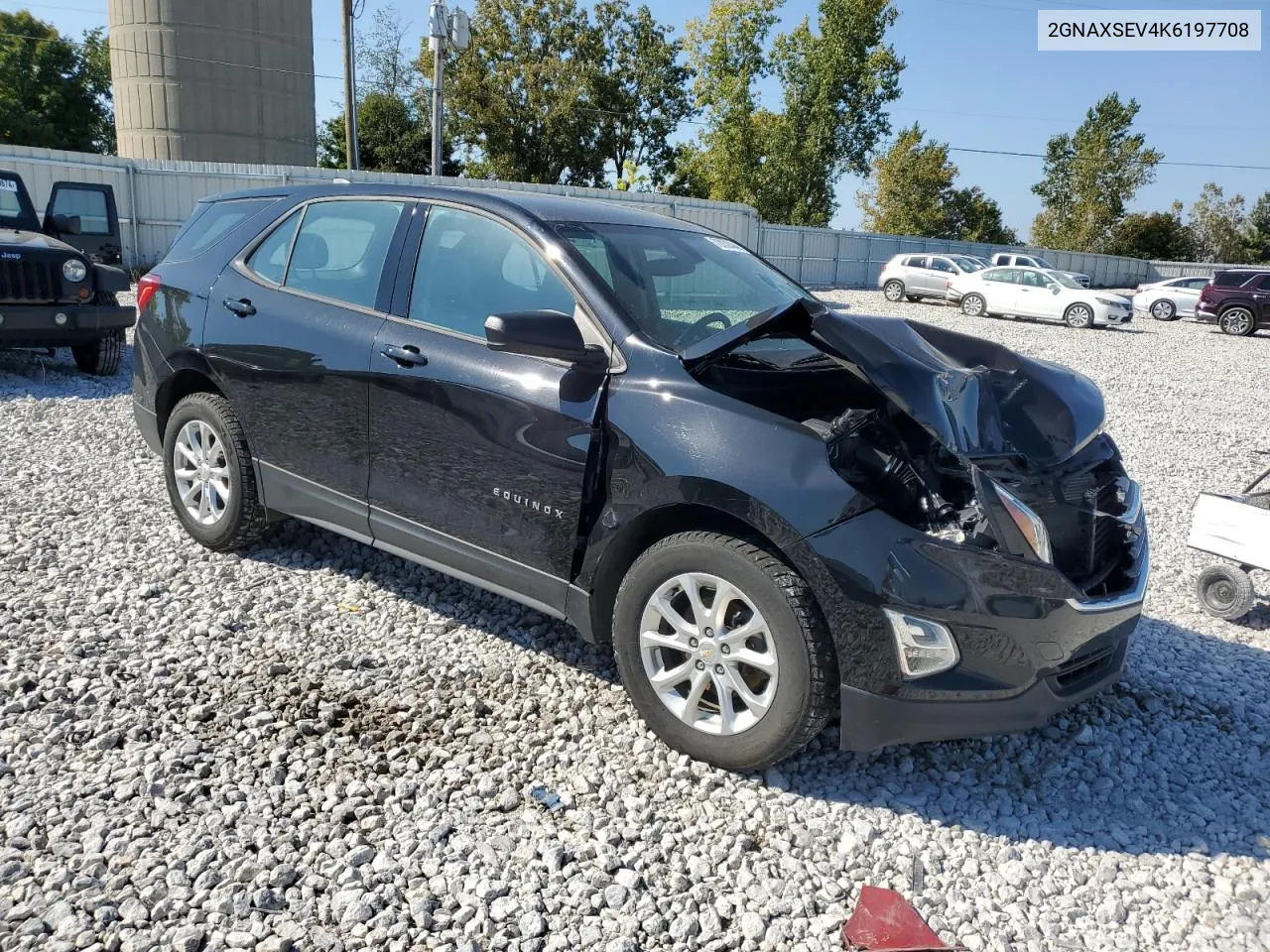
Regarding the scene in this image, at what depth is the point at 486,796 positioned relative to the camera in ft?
9.77

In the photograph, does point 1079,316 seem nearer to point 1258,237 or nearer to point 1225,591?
point 1225,591

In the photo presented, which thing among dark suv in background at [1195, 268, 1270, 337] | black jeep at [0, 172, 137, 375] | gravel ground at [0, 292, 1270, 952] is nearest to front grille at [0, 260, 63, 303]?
black jeep at [0, 172, 137, 375]

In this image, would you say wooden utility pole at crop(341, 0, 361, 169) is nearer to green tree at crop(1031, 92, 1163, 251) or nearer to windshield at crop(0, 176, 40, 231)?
windshield at crop(0, 176, 40, 231)

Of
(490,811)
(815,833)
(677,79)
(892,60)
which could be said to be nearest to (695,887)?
(815,833)

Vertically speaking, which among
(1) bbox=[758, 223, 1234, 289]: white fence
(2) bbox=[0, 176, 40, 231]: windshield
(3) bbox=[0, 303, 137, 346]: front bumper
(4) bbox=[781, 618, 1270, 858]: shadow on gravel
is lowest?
(4) bbox=[781, 618, 1270, 858]: shadow on gravel

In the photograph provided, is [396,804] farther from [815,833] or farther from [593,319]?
[593,319]

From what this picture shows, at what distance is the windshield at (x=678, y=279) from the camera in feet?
A: 11.5

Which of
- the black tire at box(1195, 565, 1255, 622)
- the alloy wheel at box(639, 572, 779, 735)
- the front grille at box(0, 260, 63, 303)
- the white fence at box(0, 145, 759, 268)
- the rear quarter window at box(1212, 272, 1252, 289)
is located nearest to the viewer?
the alloy wheel at box(639, 572, 779, 735)

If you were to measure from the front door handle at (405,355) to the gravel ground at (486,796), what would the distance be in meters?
1.19

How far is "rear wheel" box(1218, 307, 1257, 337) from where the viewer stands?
78.4ft

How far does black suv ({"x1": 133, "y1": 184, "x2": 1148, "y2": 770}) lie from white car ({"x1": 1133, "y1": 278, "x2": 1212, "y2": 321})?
28.9 m

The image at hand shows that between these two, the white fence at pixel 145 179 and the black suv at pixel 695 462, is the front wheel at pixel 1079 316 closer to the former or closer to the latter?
the white fence at pixel 145 179

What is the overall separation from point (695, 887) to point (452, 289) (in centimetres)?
236

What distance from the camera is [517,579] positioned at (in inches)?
138
